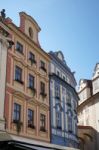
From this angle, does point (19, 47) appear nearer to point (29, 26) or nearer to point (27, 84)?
point (27, 84)

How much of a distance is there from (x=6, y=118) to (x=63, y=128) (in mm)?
10960

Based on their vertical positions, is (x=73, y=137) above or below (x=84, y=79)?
below

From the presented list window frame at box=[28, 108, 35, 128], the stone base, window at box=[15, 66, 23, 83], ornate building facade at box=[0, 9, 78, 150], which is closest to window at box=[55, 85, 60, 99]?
ornate building facade at box=[0, 9, 78, 150]

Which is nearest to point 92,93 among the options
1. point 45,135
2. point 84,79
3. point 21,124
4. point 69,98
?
point 84,79

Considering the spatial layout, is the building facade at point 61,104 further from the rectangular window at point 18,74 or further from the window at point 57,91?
the rectangular window at point 18,74

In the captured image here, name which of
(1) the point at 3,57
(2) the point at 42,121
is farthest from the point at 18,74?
(2) the point at 42,121

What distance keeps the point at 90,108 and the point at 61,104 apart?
16872mm

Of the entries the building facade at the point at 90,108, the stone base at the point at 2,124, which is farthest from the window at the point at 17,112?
the building facade at the point at 90,108

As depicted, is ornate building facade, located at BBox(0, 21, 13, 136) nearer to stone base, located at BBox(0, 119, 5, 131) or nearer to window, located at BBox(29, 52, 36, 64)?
stone base, located at BBox(0, 119, 5, 131)

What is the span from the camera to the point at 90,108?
157 feet

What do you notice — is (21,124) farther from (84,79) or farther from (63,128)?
(84,79)

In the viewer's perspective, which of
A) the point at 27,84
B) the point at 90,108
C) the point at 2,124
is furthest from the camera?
the point at 90,108

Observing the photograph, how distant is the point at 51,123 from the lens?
29.0 m

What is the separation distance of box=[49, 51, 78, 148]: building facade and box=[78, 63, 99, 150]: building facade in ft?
33.6
